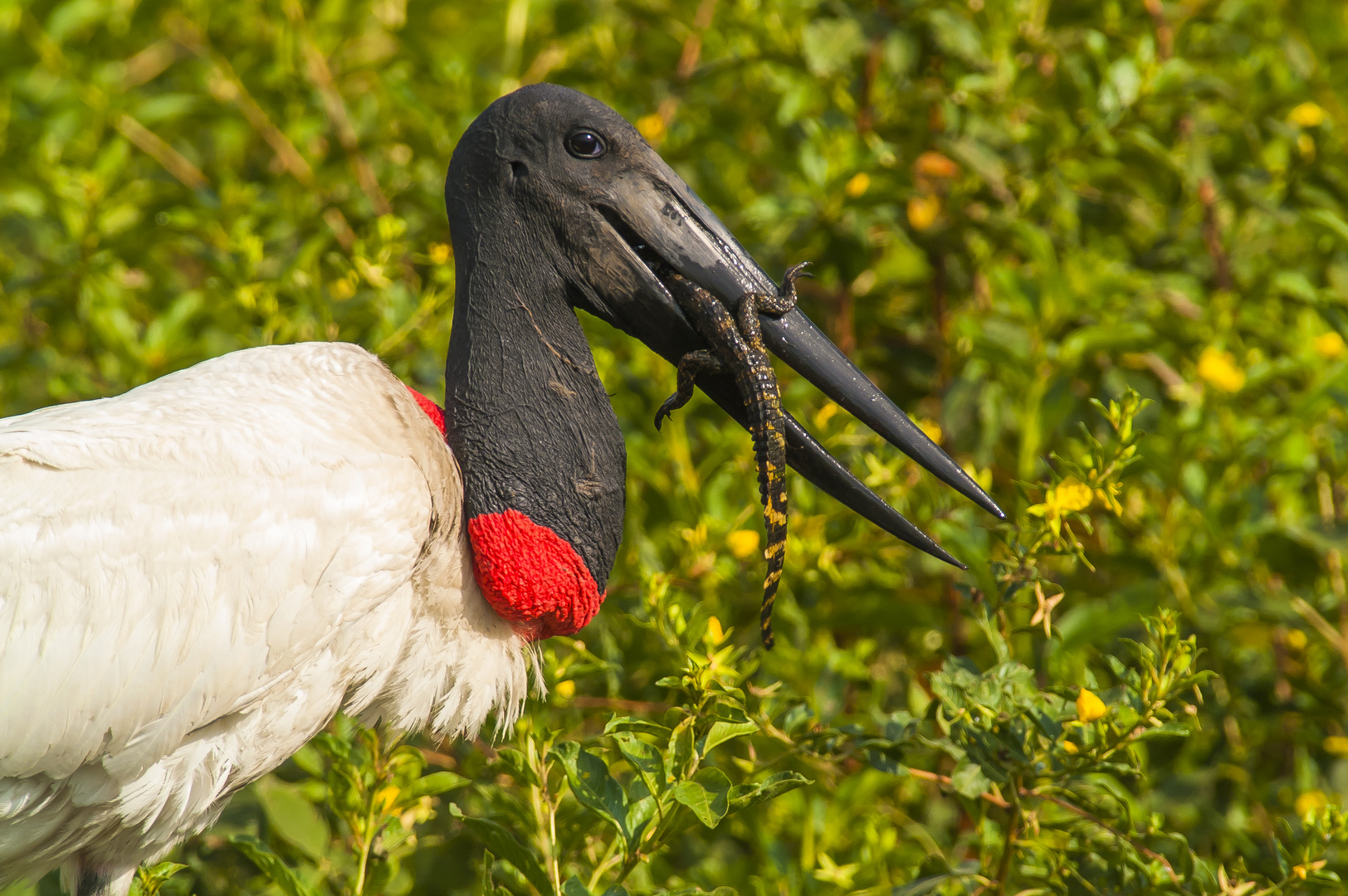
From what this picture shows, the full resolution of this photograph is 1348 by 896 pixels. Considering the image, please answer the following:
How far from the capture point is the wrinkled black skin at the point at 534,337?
7.77 feet

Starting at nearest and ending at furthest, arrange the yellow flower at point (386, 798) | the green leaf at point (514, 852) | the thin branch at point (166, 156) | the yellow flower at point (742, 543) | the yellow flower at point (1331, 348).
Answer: the green leaf at point (514, 852)
the yellow flower at point (386, 798)
the yellow flower at point (742, 543)
the yellow flower at point (1331, 348)
the thin branch at point (166, 156)

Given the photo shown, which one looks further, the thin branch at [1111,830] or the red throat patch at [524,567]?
the red throat patch at [524,567]

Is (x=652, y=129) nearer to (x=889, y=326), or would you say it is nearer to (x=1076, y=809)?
(x=889, y=326)

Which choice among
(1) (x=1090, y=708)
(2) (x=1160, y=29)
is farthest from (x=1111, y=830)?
(2) (x=1160, y=29)

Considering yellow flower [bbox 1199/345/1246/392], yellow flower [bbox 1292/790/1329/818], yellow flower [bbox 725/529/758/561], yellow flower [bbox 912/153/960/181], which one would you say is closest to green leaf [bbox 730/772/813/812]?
yellow flower [bbox 725/529/758/561]

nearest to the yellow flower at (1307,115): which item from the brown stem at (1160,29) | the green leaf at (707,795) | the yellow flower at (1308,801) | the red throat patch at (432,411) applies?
the brown stem at (1160,29)

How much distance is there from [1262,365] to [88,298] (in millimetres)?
3163

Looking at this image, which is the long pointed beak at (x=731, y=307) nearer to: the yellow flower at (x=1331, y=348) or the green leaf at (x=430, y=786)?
the green leaf at (x=430, y=786)

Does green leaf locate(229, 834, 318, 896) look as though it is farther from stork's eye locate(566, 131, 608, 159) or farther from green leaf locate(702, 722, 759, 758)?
stork's eye locate(566, 131, 608, 159)

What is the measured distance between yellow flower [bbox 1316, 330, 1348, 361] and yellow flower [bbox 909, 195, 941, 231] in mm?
1089

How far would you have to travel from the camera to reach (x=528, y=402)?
2.39m

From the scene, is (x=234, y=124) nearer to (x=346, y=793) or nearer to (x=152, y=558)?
(x=152, y=558)

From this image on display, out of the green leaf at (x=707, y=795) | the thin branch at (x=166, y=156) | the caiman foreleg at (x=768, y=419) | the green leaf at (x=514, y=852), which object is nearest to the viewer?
the green leaf at (x=707, y=795)

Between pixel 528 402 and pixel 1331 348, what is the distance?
7.12 ft
